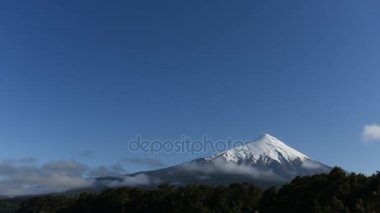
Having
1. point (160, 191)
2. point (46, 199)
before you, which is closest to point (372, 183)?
point (160, 191)

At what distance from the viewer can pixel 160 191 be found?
3445 inches

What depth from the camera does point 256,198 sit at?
78625 millimetres

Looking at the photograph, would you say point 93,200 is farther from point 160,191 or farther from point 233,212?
point 233,212

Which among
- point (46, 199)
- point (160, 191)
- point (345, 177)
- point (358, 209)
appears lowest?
point (358, 209)

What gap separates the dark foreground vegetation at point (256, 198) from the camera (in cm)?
5306

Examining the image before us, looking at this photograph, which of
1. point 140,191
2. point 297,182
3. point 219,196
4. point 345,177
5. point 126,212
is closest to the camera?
point 345,177

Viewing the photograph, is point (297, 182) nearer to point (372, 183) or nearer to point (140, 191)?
point (372, 183)

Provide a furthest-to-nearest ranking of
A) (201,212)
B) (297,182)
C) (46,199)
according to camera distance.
Answer: 1. (46,199)
2. (201,212)
3. (297,182)

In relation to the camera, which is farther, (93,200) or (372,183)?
(93,200)

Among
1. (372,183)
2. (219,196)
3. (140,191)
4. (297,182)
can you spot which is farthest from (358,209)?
(140,191)

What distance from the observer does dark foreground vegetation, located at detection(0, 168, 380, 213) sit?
53062 mm

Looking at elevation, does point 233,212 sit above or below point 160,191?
below

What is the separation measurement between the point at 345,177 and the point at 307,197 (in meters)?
4.75

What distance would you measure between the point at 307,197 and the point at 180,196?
25.1 m
